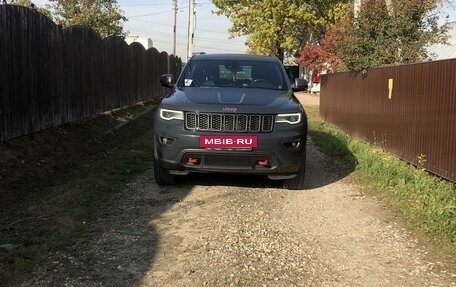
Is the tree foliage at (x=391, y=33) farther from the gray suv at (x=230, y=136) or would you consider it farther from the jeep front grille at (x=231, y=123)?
the jeep front grille at (x=231, y=123)

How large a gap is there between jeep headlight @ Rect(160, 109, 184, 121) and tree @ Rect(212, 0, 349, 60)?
89.9 ft

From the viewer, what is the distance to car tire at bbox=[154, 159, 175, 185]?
6.80m

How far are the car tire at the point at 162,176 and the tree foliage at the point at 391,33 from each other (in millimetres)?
8458

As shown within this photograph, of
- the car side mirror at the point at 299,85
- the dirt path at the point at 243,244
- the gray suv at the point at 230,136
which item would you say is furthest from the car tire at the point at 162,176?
the car side mirror at the point at 299,85

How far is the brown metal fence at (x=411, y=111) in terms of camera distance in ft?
24.1

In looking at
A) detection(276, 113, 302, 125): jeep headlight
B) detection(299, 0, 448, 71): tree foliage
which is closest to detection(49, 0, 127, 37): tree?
detection(299, 0, 448, 71): tree foliage

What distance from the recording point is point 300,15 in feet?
108

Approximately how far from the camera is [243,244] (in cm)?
483

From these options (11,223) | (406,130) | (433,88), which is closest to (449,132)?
(433,88)

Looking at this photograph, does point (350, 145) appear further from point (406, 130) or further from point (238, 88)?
point (238, 88)

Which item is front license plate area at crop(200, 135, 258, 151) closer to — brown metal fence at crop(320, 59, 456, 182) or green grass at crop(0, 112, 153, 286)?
green grass at crop(0, 112, 153, 286)

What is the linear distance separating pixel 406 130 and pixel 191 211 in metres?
4.78

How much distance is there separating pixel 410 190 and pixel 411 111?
2.58 metres

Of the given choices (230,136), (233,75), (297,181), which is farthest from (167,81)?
(297,181)
